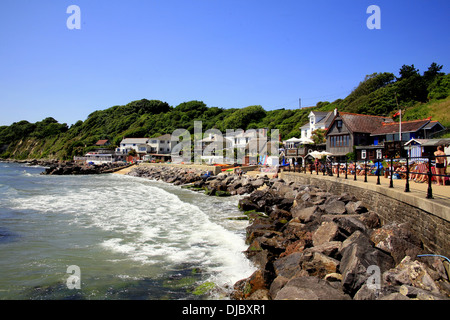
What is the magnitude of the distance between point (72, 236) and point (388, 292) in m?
11.4

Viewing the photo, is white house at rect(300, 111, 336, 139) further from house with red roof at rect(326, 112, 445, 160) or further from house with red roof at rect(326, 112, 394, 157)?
house with red roof at rect(326, 112, 394, 157)

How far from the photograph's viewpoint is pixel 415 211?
7430mm

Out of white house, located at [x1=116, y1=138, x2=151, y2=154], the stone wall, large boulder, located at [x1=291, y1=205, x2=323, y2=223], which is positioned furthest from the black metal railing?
white house, located at [x1=116, y1=138, x2=151, y2=154]

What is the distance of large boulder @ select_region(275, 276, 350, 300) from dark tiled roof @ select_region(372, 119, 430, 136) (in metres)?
33.8

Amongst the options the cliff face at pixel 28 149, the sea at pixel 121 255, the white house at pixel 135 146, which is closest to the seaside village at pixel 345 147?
the sea at pixel 121 255

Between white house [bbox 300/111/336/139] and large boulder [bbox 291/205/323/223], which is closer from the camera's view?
large boulder [bbox 291/205/323/223]

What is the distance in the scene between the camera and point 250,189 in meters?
25.5

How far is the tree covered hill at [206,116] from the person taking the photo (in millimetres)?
54500

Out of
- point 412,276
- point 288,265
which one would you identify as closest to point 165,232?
point 288,265

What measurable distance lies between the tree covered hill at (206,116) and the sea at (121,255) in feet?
130

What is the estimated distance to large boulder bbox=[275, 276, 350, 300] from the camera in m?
5.11

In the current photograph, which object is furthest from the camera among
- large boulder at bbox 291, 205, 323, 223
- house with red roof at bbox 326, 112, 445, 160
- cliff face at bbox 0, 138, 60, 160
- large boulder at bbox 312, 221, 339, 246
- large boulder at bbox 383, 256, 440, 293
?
cliff face at bbox 0, 138, 60, 160

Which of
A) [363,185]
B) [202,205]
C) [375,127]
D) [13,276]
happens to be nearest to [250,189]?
[202,205]
